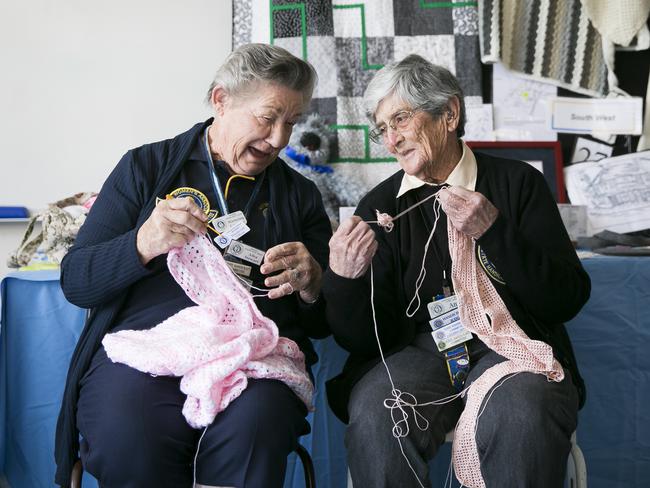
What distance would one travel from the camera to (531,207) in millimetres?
1542

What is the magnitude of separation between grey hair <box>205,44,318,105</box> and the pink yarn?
19.8 inches

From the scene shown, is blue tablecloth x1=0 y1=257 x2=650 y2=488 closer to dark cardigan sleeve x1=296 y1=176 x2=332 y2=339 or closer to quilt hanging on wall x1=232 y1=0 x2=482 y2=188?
dark cardigan sleeve x1=296 y1=176 x2=332 y2=339

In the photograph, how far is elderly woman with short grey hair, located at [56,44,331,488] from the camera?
1.23m

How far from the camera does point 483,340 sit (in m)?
1.43

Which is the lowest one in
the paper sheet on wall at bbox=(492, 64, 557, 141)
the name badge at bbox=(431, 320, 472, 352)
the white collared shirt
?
the name badge at bbox=(431, 320, 472, 352)

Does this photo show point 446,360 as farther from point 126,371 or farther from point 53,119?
point 53,119

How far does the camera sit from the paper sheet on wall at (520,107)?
2.74 meters

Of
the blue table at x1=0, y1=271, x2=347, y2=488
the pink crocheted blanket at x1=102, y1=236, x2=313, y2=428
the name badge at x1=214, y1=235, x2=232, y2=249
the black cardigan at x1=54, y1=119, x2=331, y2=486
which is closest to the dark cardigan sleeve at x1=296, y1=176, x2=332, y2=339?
the black cardigan at x1=54, y1=119, x2=331, y2=486

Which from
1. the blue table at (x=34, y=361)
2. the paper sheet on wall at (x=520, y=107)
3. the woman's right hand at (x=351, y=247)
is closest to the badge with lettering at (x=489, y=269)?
the woman's right hand at (x=351, y=247)

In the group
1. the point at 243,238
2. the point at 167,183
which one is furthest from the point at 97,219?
the point at 243,238

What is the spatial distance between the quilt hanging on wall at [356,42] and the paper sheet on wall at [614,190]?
53 centimetres

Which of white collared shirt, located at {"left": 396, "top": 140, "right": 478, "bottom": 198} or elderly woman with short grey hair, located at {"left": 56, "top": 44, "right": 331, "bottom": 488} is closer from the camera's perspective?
elderly woman with short grey hair, located at {"left": 56, "top": 44, "right": 331, "bottom": 488}

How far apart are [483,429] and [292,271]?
507 mm

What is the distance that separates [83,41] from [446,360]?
194 centimetres
